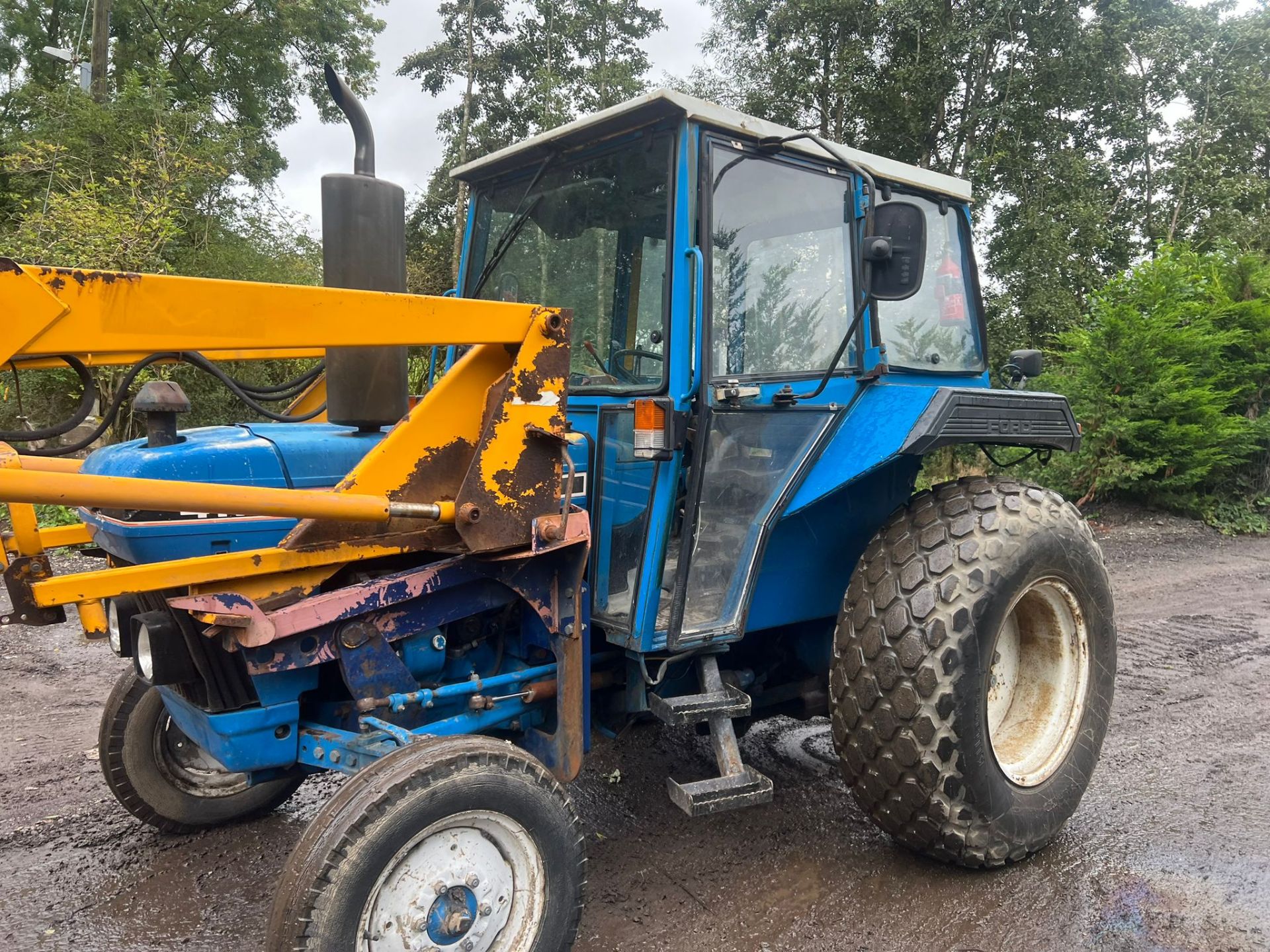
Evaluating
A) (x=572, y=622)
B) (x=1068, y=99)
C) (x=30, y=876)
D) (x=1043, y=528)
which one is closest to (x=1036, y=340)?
(x=1068, y=99)

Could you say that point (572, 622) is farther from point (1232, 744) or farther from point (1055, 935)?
point (1232, 744)

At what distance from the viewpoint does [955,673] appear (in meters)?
2.67

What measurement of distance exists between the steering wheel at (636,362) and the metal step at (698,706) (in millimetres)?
983

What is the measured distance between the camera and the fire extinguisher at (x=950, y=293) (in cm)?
358

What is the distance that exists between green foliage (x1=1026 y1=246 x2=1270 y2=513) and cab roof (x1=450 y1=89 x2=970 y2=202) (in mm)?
8019

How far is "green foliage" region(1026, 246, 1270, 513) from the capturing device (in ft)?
32.8

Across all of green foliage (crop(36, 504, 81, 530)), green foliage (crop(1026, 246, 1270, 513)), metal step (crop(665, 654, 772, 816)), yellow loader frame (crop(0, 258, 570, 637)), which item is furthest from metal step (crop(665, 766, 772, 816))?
green foliage (crop(1026, 246, 1270, 513))

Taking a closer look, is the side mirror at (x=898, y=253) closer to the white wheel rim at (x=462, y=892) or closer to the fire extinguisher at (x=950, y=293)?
the fire extinguisher at (x=950, y=293)

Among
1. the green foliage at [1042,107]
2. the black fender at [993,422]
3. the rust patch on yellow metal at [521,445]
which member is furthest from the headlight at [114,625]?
the green foliage at [1042,107]

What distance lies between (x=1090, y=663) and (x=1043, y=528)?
653 mm

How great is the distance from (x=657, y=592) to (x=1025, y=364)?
2116 millimetres

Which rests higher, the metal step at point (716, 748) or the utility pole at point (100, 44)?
the utility pole at point (100, 44)

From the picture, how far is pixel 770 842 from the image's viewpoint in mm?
3066

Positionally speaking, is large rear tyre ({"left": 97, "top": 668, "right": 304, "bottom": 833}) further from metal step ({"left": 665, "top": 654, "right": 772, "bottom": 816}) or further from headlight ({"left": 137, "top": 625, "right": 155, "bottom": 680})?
metal step ({"left": 665, "top": 654, "right": 772, "bottom": 816})
